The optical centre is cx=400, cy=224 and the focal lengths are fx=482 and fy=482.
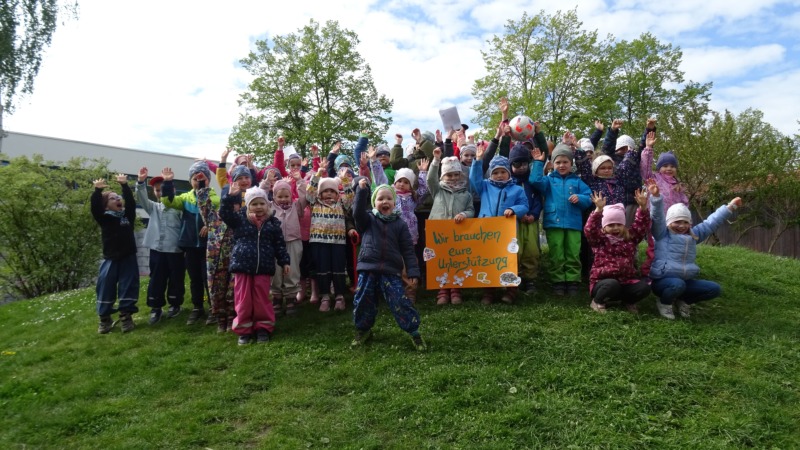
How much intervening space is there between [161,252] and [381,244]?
4.31m

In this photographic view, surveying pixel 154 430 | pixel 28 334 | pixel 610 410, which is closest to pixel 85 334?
pixel 28 334

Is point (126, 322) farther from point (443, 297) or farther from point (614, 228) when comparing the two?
point (614, 228)

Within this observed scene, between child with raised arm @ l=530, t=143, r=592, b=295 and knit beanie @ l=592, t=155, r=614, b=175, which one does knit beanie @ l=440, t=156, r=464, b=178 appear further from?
knit beanie @ l=592, t=155, r=614, b=175

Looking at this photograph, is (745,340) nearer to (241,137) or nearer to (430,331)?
(430,331)

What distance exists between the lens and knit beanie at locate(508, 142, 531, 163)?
742 cm

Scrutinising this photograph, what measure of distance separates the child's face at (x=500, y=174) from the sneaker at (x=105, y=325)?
6.67 metres

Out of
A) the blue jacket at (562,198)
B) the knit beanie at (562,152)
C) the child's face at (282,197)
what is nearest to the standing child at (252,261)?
the child's face at (282,197)

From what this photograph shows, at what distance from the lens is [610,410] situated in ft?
14.3

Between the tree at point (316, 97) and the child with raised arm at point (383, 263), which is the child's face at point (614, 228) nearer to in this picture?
the child with raised arm at point (383, 263)

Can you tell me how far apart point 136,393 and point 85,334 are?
3.29 meters

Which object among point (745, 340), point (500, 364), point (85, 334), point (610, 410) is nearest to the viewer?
point (610, 410)

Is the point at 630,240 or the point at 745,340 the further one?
the point at 630,240

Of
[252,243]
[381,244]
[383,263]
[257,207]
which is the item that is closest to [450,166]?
[381,244]

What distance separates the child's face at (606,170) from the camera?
7119 millimetres
